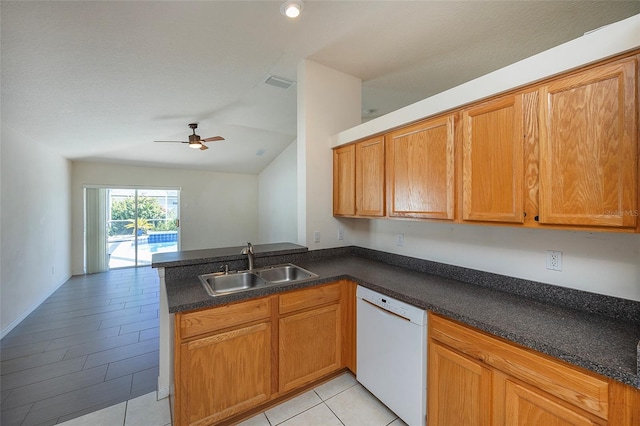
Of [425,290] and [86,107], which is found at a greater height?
[86,107]

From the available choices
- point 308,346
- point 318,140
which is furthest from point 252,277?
point 318,140

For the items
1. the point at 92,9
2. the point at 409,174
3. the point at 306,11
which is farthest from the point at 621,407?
the point at 92,9

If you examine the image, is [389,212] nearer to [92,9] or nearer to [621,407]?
[621,407]

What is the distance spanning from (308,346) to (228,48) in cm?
246

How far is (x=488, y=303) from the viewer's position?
1.54 m

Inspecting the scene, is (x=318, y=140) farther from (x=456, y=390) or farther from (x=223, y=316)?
(x=456, y=390)

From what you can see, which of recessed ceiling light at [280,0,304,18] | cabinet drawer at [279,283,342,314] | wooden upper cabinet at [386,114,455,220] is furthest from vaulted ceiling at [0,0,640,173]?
cabinet drawer at [279,283,342,314]

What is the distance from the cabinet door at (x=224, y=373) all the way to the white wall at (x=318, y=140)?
3.68 feet

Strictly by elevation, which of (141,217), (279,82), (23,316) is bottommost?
(23,316)

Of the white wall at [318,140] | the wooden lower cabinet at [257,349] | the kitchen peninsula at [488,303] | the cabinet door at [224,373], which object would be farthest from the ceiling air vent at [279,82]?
the cabinet door at [224,373]

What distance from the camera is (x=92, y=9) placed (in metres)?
1.51

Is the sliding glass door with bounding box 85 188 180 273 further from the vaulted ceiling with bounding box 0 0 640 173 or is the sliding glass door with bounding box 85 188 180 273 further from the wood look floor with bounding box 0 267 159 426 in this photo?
the vaulted ceiling with bounding box 0 0 640 173

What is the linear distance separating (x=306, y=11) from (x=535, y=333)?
2333mm

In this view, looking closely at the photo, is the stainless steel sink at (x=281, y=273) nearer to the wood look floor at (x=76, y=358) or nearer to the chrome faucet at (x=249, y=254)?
the chrome faucet at (x=249, y=254)
